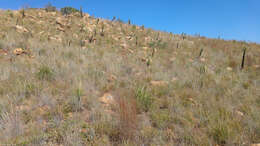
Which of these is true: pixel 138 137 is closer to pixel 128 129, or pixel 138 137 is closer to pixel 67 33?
pixel 128 129

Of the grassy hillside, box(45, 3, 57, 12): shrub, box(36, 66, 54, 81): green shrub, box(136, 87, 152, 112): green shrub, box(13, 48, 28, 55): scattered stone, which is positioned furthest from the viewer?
box(45, 3, 57, 12): shrub

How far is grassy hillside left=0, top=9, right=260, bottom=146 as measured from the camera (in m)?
1.93

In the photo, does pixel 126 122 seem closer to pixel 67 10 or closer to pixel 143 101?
pixel 143 101

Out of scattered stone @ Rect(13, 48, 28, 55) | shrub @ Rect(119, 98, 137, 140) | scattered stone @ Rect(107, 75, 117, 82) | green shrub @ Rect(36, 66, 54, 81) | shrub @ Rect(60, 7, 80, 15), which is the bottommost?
shrub @ Rect(119, 98, 137, 140)

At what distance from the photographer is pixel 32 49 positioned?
508 centimetres

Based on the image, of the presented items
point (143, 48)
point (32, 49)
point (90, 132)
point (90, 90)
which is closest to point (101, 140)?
point (90, 132)

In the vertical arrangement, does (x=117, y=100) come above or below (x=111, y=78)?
below

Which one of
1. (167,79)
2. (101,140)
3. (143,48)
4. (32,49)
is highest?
(143,48)

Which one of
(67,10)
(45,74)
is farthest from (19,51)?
(67,10)

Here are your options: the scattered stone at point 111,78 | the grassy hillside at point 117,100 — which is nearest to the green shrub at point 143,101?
the grassy hillside at point 117,100

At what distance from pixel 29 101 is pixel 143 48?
5528mm

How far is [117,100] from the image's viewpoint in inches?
106

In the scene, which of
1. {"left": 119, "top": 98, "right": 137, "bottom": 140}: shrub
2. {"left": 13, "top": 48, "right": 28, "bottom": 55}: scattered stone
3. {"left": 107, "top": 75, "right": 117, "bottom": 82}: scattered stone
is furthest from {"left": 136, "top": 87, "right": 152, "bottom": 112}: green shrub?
{"left": 13, "top": 48, "right": 28, "bottom": 55}: scattered stone

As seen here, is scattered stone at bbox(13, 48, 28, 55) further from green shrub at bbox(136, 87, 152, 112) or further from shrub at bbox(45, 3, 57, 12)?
shrub at bbox(45, 3, 57, 12)
